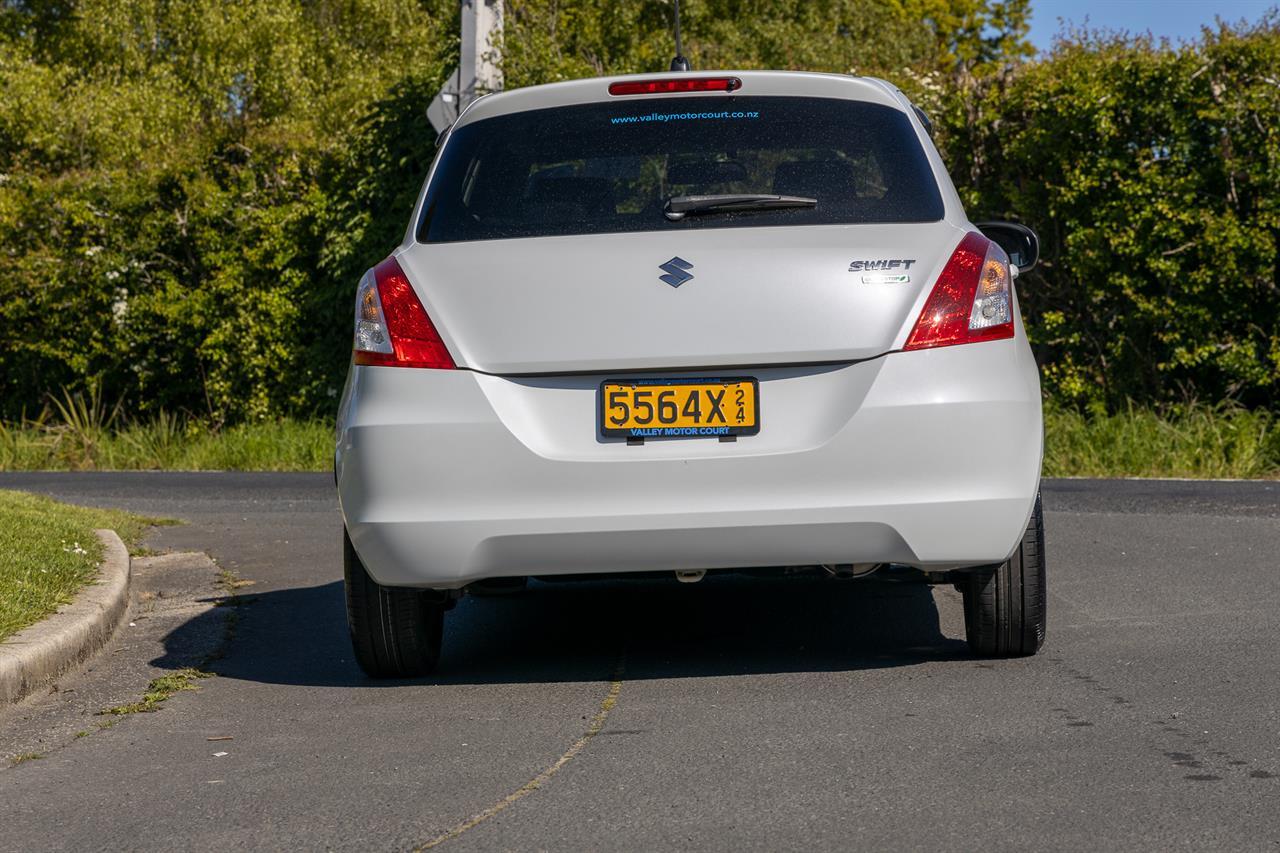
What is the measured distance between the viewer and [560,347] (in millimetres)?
4859

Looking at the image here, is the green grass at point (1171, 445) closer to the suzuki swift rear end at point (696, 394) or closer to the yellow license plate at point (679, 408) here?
the suzuki swift rear end at point (696, 394)

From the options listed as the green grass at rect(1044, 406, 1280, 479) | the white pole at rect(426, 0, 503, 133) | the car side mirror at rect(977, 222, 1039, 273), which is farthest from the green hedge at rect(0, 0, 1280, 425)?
the car side mirror at rect(977, 222, 1039, 273)

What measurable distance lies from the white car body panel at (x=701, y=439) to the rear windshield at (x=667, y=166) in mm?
172

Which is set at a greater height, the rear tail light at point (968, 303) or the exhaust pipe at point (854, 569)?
the rear tail light at point (968, 303)

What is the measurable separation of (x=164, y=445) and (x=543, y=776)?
12.6 m

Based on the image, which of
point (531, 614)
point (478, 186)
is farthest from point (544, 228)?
point (531, 614)

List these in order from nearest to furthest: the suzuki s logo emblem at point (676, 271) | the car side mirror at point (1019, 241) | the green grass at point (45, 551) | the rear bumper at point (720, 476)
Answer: the rear bumper at point (720, 476) < the suzuki s logo emblem at point (676, 271) < the car side mirror at point (1019, 241) < the green grass at point (45, 551)

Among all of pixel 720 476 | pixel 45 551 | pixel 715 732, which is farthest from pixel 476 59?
pixel 715 732

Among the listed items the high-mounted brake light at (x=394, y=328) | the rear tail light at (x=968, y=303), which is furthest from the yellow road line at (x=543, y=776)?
the rear tail light at (x=968, y=303)

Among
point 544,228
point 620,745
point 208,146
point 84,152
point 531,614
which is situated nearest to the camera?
point 620,745

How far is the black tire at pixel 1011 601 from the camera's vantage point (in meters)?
5.30

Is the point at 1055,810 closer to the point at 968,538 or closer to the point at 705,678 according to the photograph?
the point at 968,538

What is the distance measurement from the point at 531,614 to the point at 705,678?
1.65 meters

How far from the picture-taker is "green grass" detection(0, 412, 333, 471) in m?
15.1
